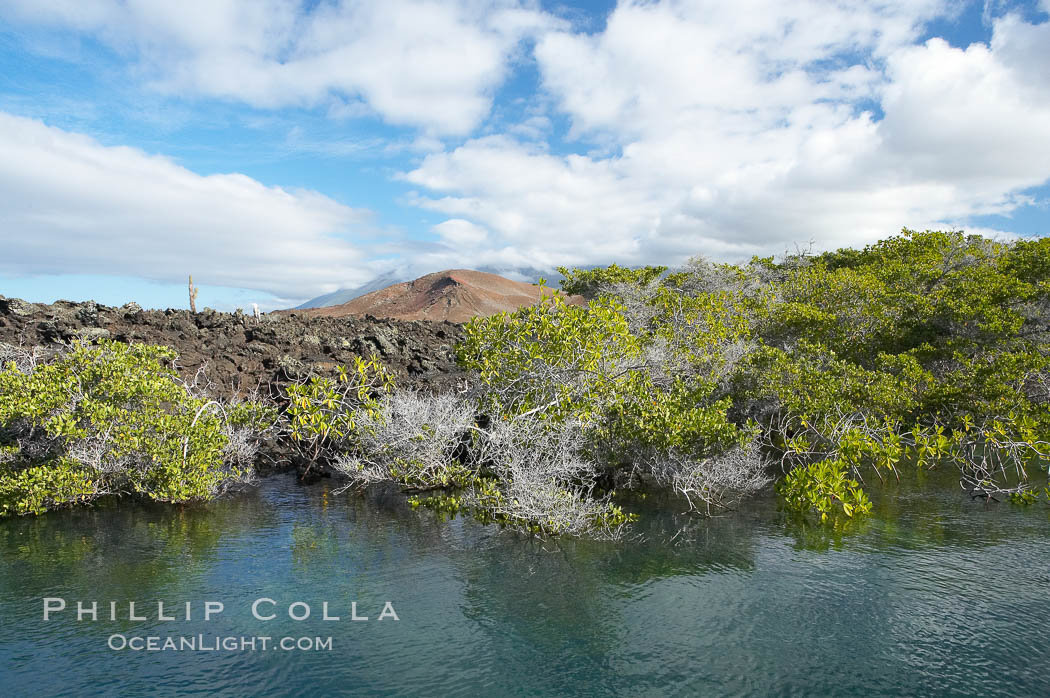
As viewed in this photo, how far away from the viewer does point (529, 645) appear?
8.59m

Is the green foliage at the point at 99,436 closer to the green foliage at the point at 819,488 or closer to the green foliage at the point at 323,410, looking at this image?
the green foliage at the point at 323,410

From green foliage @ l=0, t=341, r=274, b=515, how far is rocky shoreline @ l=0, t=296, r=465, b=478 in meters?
4.28

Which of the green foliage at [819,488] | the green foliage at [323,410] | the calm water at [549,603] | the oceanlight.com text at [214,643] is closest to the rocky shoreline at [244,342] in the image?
the green foliage at [323,410]

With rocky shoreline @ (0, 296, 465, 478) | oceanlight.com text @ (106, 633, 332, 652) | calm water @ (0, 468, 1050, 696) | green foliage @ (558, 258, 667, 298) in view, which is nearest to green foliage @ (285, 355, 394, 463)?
rocky shoreline @ (0, 296, 465, 478)

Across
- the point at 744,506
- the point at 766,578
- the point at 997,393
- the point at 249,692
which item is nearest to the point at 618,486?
the point at 744,506

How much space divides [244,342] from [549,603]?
66.8 ft

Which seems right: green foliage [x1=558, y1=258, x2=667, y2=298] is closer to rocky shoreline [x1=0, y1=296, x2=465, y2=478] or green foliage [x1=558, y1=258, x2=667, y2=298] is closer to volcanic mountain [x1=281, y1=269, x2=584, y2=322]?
rocky shoreline [x1=0, y1=296, x2=465, y2=478]

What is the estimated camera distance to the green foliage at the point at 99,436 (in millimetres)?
13406

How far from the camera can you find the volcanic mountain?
79375 millimetres

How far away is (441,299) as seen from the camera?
3246 inches

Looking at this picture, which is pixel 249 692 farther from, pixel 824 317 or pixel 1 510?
pixel 824 317

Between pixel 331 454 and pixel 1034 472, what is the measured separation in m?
18.1

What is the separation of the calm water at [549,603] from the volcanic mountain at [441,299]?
59.7 meters

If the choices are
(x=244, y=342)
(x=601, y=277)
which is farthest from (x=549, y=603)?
(x=601, y=277)
